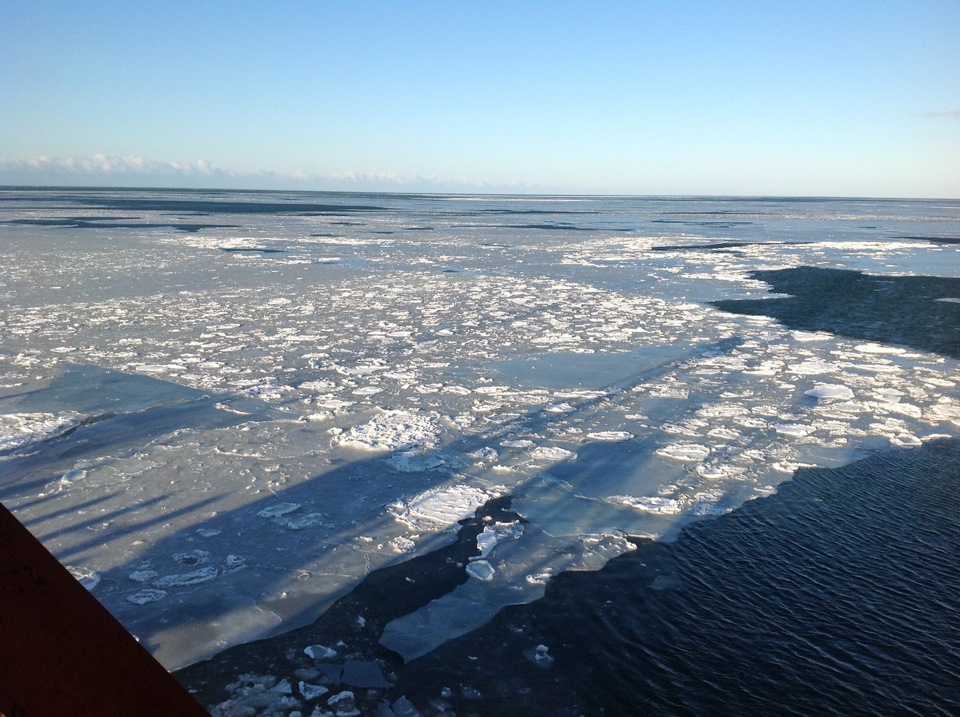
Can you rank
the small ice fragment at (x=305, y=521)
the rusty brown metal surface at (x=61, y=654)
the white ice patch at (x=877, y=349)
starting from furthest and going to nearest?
the white ice patch at (x=877, y=349) < the small ice fragment at (x=305, y=521) < the rusty brown metal surface at (x=61, y=654)

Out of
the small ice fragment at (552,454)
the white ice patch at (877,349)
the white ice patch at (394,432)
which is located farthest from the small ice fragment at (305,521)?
the white ice patch at (877,349)

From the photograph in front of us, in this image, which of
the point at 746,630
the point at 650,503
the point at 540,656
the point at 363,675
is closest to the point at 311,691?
the point at 363,675

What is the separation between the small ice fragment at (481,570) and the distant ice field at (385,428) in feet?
0.06

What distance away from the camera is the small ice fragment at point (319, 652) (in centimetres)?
317

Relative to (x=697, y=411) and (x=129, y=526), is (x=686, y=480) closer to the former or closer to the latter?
(x=697, y=411)

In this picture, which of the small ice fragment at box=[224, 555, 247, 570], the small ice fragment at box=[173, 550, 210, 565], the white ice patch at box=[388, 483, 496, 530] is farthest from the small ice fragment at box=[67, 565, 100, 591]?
the white ice patch at box=[388, 483, 496, 530]

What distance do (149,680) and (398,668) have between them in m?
2.34

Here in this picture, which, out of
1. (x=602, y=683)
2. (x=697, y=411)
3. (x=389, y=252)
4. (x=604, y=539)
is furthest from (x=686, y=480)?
(x=389, y=252)

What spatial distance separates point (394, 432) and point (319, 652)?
278 centimetres

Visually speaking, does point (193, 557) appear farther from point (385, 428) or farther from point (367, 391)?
point (367, 391)

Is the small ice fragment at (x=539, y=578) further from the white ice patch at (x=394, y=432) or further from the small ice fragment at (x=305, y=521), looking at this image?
the white ice patch at (x=394, y=432)

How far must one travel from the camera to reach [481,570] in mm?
3926

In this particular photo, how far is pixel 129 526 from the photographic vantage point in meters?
4.25

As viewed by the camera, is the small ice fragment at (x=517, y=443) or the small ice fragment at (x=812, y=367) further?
the small ice fragment at (x=812, y=367)
